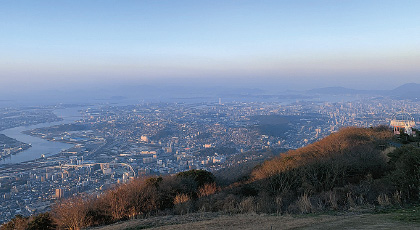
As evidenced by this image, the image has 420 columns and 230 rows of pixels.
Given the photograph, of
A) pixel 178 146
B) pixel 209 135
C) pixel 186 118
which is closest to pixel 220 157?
pixel 178 146

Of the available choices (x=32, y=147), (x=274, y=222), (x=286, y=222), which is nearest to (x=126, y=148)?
(x=32, y=147)

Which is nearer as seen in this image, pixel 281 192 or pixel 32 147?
pixel 281 192

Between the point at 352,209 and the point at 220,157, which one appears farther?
the point at 220,157

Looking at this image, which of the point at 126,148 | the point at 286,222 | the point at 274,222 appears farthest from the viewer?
the point at 126,148

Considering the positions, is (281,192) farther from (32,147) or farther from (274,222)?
(32,147)

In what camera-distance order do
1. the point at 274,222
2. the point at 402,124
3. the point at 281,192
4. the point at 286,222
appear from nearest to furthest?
the point at 286,222, the point at 274,222, the point at 281,192, the point at 402,124

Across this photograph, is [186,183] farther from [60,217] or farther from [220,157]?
[220,157]

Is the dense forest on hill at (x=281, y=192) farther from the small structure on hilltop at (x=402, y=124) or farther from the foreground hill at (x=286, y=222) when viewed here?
the small structure on hilltop at (x=402, y=124)

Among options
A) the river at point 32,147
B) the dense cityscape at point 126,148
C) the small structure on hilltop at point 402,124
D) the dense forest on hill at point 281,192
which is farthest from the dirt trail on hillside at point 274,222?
the river at point 32,147
